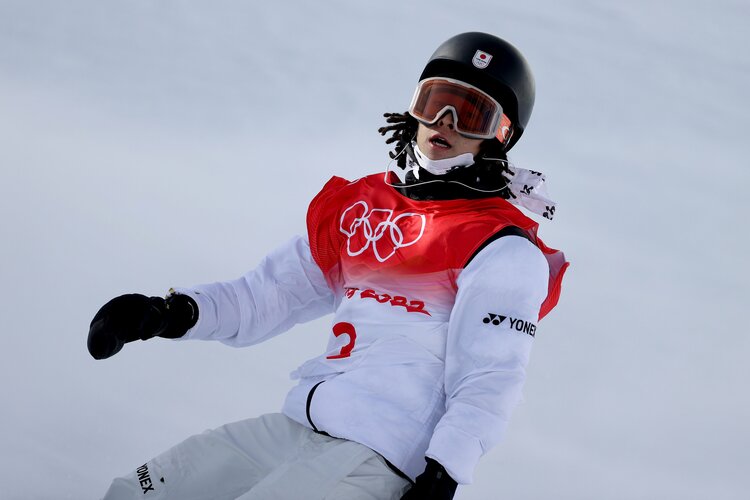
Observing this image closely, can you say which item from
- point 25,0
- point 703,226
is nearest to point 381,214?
point 703,226

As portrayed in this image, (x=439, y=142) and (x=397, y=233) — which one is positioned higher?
(x=439, y=142)

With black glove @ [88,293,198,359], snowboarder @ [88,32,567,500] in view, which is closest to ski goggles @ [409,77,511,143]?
snowboarder @ [88,32,567,500]

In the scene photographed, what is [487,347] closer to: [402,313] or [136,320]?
[402,313]

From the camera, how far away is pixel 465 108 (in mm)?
3457

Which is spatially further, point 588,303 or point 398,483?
point 588,303

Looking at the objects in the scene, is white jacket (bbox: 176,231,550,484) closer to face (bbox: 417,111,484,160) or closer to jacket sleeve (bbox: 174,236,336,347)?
jacket sleeve (bbox: 174,236,336,347)

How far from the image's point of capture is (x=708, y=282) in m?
8.00

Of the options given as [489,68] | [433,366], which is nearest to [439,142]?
[489,68]

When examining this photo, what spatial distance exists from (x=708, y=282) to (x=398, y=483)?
18.4 ft

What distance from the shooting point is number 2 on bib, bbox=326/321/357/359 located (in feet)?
10.7

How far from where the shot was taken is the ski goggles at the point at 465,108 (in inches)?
136

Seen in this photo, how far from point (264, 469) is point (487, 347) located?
759mm

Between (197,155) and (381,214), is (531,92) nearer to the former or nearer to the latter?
(381,214)

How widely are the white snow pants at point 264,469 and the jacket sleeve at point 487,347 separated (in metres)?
0.23
